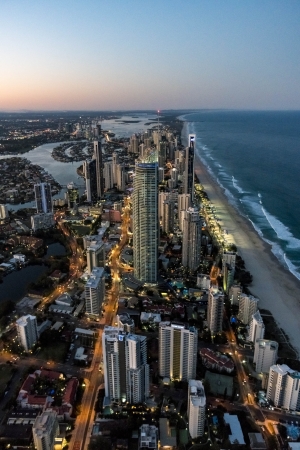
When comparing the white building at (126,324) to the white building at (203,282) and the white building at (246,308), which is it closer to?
the white building at (246,308)

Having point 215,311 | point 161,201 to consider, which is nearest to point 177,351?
point 215,311

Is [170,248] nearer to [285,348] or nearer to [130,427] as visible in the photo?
[285,348]

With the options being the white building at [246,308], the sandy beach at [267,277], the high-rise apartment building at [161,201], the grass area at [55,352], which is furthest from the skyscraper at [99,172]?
the white building at [246,308]

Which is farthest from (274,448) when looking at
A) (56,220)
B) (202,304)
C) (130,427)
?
(56,220)

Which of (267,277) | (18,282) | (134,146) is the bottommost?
(18,282)

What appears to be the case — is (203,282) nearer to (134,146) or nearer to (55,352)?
(55,352)

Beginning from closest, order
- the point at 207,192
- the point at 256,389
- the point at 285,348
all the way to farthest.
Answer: the point at 256,389, the point at 285,348, the point at 207,192
